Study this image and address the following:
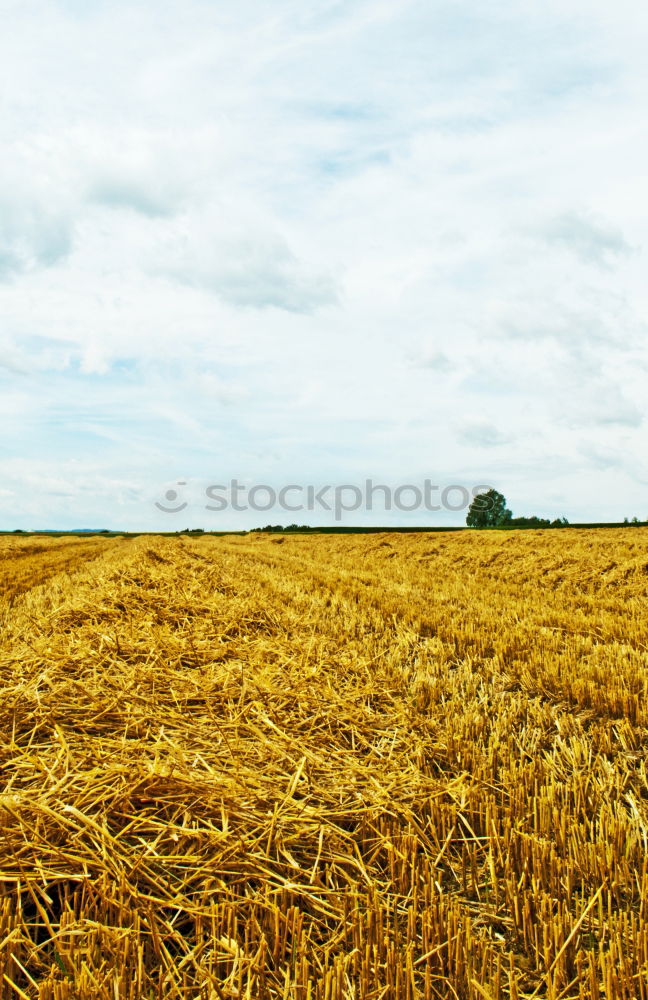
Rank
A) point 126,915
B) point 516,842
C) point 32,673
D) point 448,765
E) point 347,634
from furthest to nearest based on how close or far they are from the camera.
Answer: point 347,634, point 32,673, point 448,765, point 516,842, point 126,915

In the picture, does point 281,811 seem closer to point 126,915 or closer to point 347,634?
point 126,915

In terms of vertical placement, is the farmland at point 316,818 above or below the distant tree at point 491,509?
below

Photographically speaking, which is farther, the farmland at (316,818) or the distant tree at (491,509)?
the distant tree at (491,509)

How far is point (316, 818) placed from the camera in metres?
2.88

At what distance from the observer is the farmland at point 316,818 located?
2023 millimetres

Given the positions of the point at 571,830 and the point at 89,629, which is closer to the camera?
the point at 571,830

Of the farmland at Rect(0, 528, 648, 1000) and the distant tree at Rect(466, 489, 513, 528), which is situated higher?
the distant tree at Rect(466, 489, 513, 528)

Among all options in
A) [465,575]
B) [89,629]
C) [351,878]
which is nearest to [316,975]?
[351,878]

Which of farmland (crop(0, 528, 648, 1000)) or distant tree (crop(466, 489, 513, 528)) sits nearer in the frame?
farmland (crop(0, 528, 648, 1000))

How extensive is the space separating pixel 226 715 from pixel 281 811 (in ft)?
4.12

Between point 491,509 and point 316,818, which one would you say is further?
point 491,509

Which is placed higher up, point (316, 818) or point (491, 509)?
point (491, 509)

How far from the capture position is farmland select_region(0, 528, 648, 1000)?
202 centimetres

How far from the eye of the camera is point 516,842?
268cm
